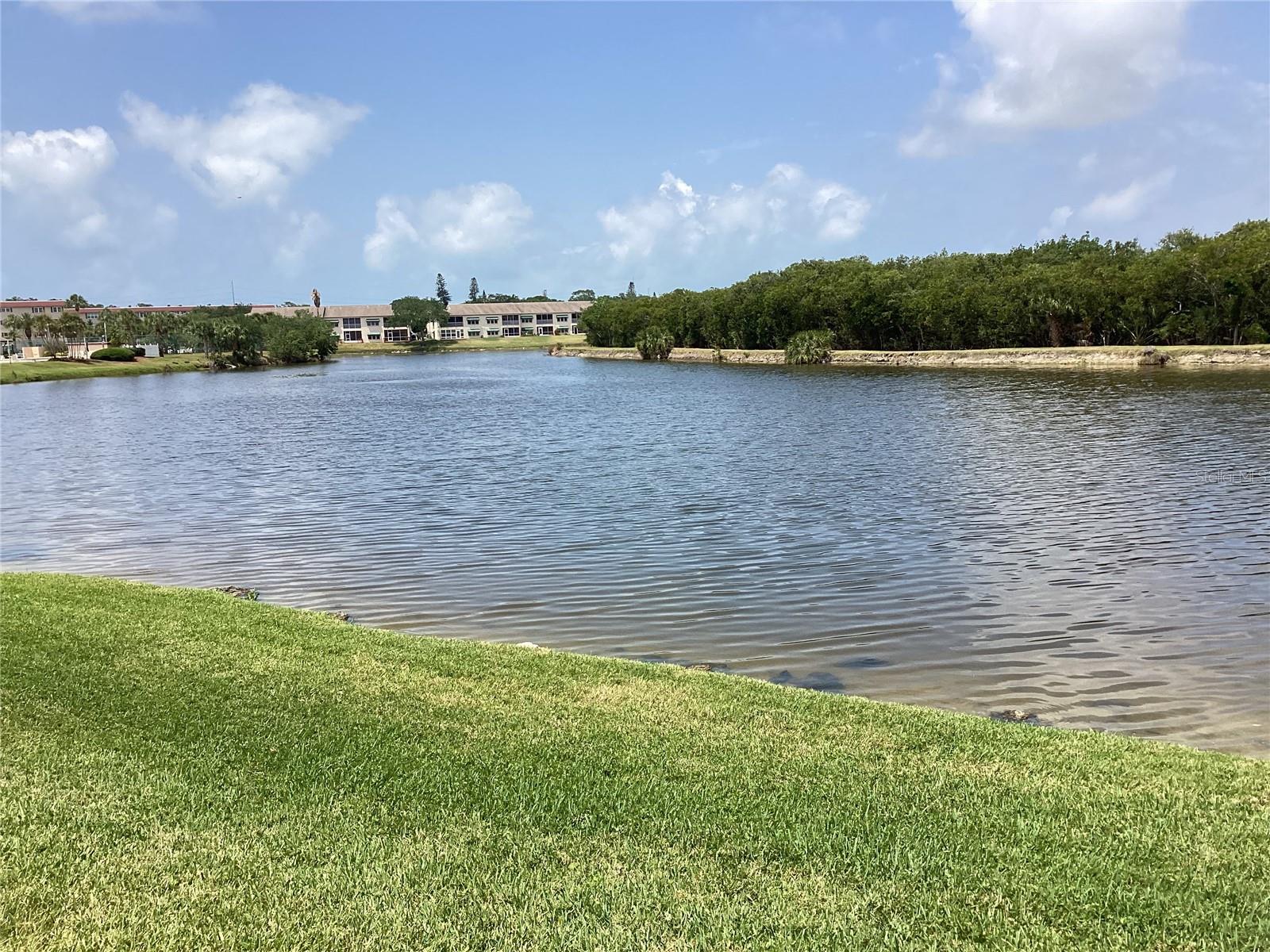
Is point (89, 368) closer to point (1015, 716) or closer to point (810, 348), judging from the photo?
point (810, 348)

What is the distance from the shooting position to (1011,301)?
78125 millimetres

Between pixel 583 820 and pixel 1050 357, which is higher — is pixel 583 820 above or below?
below

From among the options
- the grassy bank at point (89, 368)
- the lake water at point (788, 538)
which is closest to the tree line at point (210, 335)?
the grassy bank at point (89, 368)

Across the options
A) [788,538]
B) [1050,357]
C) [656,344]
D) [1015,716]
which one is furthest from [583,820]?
[656,344]

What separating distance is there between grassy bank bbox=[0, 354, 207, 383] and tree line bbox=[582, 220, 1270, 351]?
59.7 m

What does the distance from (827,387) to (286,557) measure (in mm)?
46267

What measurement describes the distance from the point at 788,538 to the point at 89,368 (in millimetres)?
113397

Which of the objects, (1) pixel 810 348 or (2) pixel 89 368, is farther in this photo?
(2) pixel 89 368

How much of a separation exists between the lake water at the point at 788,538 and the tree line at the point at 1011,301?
28.4 metres

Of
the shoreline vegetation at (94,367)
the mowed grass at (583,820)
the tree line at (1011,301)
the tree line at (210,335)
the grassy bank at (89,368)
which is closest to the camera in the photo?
the mowed grass at (583,820)

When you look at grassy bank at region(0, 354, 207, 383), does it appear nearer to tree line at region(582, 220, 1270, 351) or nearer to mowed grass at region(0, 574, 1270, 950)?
tree line at region(582, 220, 1270, 351)

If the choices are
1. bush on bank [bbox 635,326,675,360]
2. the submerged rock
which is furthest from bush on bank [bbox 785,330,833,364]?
the submerged rock

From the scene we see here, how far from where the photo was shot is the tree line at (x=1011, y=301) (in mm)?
65625

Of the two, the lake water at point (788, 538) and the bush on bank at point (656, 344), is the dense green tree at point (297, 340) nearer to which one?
the bush on bank at point (656, 344)
